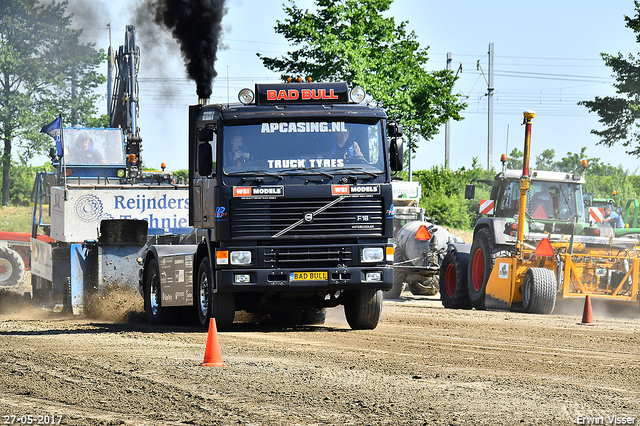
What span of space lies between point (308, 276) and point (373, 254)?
35.7 inches

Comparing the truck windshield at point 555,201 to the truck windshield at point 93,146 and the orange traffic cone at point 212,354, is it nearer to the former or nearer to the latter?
the truck windshield at point 93,146

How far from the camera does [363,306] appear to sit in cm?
1331

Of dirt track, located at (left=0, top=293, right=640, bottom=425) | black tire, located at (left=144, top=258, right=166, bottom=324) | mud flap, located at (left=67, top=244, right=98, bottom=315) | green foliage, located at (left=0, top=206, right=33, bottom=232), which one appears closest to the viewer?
dirt track, located at (left=0, top=293, right=640, bottom=425)

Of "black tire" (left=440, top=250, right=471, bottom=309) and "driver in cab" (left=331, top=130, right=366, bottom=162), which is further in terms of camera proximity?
"black tire" (left=440, top=250, right=471, bottom=309)

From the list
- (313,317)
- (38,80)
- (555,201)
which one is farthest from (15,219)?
(313,317)

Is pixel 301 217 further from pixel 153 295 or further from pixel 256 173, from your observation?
pixel 153 295

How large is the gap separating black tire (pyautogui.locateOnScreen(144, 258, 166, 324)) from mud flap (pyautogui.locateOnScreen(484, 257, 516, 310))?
6420mm

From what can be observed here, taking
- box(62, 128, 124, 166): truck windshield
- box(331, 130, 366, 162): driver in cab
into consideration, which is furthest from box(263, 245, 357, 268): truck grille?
box(62, 128, 124, 166): truck windshield

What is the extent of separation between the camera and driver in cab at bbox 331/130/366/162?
12328mm

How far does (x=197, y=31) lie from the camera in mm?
19312

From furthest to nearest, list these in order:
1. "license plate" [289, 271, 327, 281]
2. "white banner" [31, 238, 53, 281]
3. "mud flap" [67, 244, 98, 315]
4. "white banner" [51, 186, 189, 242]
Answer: "white banner" [31, 238, 53, 281], "white banner" [51, 186, 189, 242], "mud flap" [67, 244, 98, 315], "license plate" [289, 271, 327, 281]

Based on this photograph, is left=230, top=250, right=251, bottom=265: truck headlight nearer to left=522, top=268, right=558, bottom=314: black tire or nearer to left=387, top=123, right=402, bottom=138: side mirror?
left=387, top=123, right=402, bottom=138: side mirror

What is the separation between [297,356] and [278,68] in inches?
966

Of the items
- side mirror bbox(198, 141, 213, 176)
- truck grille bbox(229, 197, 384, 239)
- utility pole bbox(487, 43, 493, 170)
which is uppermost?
utility pole bbox(487, 43, 493, 170)
